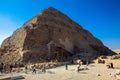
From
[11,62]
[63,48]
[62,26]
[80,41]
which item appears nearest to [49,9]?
[62,26]

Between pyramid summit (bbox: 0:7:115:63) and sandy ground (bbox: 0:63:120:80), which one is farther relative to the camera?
pyramid summit (bbox: 0:7:115:63)

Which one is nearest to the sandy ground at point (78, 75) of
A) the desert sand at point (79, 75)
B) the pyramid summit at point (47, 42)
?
the desert sand at point (79, 75)

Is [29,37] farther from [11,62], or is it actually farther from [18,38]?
[11,62]

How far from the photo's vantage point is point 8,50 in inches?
2106

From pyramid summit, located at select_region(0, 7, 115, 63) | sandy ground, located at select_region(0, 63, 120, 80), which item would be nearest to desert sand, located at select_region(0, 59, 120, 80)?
sandy ground, located at select_region(0, 63, 120, 80)

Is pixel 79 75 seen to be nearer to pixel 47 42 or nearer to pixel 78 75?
pixel 78 75

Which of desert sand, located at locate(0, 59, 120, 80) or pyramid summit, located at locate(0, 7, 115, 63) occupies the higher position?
pyramid summit, located at locate(0, 7, 115, 63)

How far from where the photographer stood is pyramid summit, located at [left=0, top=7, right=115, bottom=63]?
47281mm

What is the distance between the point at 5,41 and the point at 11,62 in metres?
14.3

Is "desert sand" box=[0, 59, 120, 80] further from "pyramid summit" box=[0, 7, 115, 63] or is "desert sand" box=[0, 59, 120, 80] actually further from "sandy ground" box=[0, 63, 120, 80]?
"pyramid summit" box=[0, 7, 115, 63]

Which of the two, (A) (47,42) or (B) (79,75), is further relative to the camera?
(A) (47,42)

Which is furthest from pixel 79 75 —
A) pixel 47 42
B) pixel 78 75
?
pixel 47 42

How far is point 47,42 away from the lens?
5256cm

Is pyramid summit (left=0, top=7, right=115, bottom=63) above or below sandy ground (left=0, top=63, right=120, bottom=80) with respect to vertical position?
above
